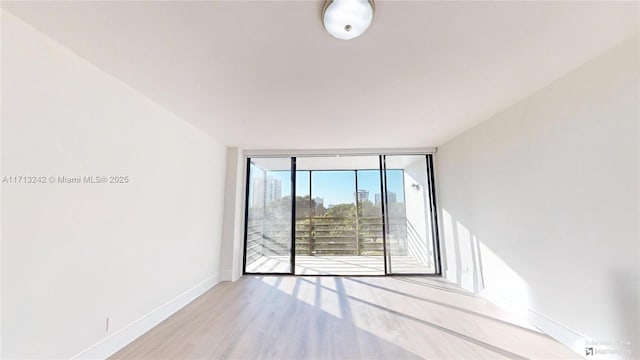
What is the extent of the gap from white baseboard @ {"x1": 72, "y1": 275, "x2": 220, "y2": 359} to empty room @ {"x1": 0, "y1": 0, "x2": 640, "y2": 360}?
0.01 m

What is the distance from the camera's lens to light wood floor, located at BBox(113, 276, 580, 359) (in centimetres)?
196

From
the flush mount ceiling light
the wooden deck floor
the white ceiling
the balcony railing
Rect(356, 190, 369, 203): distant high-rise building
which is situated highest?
the white ceiling

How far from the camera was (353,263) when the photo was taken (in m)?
5.04

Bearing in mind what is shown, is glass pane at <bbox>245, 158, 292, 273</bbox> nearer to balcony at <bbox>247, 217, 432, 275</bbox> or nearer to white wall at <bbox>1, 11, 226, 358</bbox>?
balcony at <bbox>247, 217, 432, 275</bbox>

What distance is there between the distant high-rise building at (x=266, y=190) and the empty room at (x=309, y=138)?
110 centimetres

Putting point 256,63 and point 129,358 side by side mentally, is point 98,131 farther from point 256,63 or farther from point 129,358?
point 129,358

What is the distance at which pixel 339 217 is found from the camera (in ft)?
17.1

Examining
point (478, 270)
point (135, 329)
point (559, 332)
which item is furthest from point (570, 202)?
point (135, 329)

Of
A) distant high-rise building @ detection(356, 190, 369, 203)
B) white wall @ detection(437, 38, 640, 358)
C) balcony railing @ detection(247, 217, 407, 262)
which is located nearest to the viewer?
white wall @ detection(437, 38, 640, 358)

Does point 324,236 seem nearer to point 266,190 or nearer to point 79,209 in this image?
point 266,190

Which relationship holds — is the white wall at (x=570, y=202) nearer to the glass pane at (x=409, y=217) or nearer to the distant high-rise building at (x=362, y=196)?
the glass pane at (x=409, y=217)

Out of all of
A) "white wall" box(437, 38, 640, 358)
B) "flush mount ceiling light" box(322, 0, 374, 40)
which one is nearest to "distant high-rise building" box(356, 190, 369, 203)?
"white wall" box(437, 38, 640, 358)

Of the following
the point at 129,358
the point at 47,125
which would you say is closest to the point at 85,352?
the point at 129,358

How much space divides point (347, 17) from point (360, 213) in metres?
3.97
